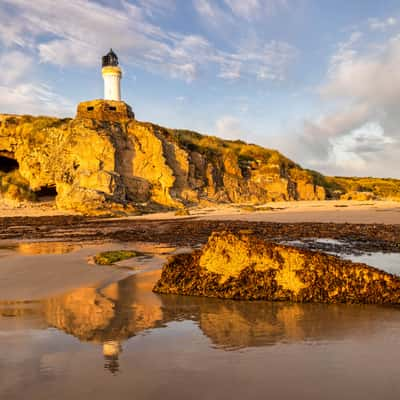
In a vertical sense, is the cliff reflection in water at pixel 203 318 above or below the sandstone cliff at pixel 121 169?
below

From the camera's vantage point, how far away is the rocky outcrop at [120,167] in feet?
101

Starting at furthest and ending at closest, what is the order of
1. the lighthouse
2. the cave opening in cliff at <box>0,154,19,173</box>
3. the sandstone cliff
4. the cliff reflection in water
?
1. the cave opening in cliff at <box>0,154,19,173</box>
2. the lighthouse
3. the sandstone cliff
4. the cliff reflection in water

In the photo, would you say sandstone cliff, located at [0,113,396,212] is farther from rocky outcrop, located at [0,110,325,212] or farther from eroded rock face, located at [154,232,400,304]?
eroded rock face, located at [154,232,400,304]

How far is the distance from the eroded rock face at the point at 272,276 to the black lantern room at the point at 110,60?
39.6 m

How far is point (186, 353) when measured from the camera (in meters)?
3.04

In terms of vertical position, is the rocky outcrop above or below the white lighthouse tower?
below

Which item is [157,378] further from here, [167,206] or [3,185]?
[3,185]

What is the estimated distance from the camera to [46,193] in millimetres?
36844

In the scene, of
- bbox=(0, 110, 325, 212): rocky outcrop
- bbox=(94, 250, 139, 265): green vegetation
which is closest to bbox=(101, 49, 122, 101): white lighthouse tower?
bbox=(0, 110, 325, 212): rocky outcrop

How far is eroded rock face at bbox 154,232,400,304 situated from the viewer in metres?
4.50

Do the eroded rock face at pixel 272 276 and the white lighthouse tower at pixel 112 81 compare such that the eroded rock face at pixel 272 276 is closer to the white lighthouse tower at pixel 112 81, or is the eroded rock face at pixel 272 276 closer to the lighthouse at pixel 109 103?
the lighthouse at pixel 109 103

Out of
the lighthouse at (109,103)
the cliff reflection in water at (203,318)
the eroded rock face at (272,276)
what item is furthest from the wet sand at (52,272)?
the lighthouse at (109,103)

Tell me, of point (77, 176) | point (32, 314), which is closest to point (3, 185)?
point (77, 176)

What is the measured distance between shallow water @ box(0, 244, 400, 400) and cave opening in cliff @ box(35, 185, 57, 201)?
109 feet
